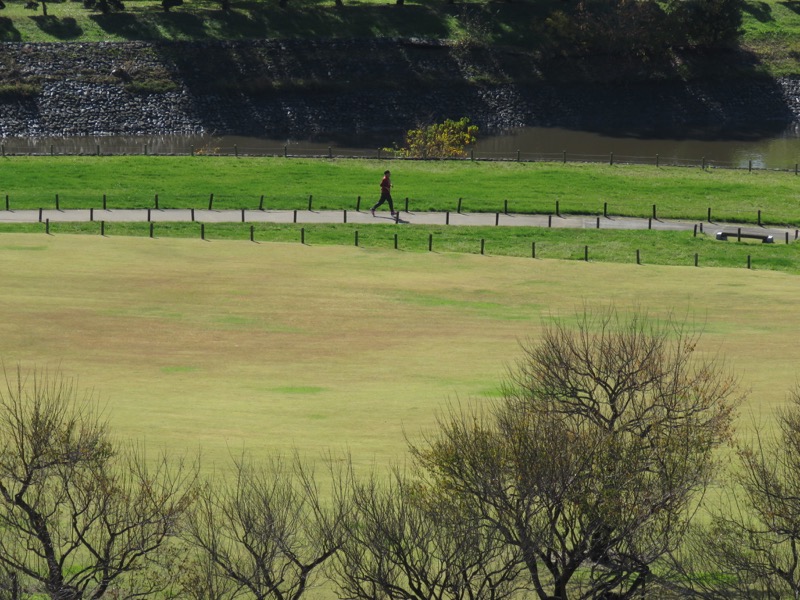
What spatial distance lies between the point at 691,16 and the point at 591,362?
8743 cm

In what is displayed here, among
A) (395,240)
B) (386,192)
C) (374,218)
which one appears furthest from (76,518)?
(374,218)

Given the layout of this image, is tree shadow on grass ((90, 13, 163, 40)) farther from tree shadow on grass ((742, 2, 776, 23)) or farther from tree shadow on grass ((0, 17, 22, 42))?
tree shadow on grass ((742, 2, 776, 23))

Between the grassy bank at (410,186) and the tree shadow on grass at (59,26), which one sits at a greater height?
the tree shadow on grass at (59,26)

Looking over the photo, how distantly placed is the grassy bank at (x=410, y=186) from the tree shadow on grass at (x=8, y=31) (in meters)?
27.8

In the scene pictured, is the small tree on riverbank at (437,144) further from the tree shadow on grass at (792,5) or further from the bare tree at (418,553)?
the bare tree at (418,553)

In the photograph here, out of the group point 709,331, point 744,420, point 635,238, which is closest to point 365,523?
point 744,420

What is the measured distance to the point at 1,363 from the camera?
44750 mm

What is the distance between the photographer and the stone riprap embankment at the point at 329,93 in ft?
348

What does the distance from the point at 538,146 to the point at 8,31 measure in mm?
41080

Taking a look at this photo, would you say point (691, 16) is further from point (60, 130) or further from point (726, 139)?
point (60, 130)

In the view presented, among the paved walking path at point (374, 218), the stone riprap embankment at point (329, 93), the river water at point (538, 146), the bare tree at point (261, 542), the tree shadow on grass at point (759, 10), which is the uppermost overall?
the tree shadow on grass at point (759, 10)

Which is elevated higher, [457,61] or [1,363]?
[457,61]

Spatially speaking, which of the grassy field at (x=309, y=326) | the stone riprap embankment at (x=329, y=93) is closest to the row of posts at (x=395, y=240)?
the grassy field at (x=309, y=326)

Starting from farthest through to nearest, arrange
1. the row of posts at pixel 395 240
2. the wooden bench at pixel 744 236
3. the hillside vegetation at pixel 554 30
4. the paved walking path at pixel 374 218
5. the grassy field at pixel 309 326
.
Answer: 1. the hillside vegetation at pixel 554 30
2. the paved walking path at pixel 374 218
3. the wooden bench at pixel 744 236
4. the row of posts at pixel 395 240
5. the grassy field at pixel 309 326
